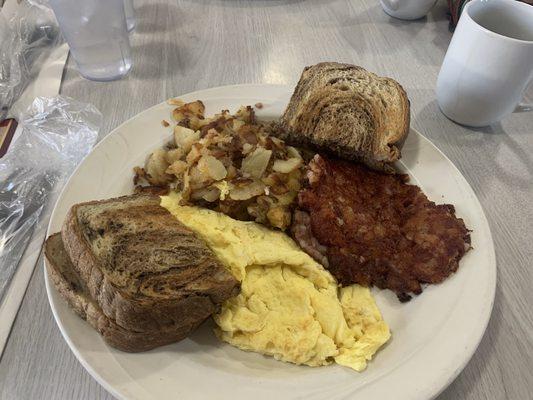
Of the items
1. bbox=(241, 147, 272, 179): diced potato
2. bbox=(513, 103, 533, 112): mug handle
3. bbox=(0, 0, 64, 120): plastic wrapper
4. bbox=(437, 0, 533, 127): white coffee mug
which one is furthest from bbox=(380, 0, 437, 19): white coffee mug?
bbox=(0, 0, 64, 120): plastic wrapper

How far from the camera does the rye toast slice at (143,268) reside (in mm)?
1051

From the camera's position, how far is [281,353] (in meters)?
1.12

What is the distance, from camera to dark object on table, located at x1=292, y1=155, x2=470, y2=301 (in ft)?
4.15

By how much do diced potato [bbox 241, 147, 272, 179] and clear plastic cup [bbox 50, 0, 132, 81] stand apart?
1169mm

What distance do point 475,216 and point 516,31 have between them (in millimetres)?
1003

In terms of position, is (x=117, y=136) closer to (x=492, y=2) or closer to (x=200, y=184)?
(x=200, y=184)

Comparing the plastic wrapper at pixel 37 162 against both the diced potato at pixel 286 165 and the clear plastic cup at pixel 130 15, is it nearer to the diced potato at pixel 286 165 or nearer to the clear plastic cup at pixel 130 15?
the clear plastic cup at pixel 130 15

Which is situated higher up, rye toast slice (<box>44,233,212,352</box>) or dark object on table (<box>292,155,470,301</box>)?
dark object on table (<box>292,155,470,301</box>)

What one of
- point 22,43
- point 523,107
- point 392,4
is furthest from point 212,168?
point 392,4

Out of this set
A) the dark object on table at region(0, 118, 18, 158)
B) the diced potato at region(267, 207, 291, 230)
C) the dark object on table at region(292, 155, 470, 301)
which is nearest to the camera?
the dark object on table at region(292, 155, 470, 301)

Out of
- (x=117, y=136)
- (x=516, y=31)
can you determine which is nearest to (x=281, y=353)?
(x=117, y=136)

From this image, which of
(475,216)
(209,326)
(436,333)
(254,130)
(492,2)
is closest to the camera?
(436,333)

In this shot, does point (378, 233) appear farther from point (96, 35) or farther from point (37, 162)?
point (96, 35)

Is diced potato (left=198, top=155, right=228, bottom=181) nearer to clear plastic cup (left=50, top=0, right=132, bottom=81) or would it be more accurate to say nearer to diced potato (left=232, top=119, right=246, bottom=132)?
diced potato (left=232, top=119, right=246, bottom=132)
